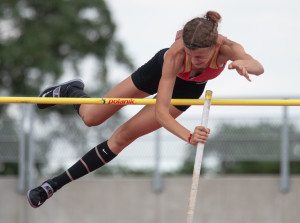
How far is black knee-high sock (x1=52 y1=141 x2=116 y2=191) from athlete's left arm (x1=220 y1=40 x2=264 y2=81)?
1.16 m

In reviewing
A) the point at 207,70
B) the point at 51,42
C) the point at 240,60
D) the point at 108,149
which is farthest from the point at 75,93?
the point at 51,42

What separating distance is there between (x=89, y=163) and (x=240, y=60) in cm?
149

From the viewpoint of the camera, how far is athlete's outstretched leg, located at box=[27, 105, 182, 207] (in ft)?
14.7

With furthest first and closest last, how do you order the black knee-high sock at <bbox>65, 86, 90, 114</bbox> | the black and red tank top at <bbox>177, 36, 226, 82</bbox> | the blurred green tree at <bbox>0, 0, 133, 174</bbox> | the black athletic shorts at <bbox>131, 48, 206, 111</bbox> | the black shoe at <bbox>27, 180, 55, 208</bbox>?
the blurred green tree at <bbox>0, 0, 133, 174</bbox> < the black knee-high sock at <bbox>65, 86, 90, 114</bbox> < the black shoe at <bbox>27, 180, 55, 208</bbox> < the black athletic shorts at <bbox>131, 48, 206, 111</bbox> < the black and red tank top at <bbox>177, 36, 226, 82</bbox>

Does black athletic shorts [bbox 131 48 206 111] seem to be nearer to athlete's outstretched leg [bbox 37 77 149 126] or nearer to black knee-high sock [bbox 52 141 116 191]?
athlete's outstretched leg [bbox 37 77 149 126]

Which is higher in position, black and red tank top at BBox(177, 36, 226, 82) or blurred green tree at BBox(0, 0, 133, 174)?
blurred green tree at BBox(0, 0, 133, 174)

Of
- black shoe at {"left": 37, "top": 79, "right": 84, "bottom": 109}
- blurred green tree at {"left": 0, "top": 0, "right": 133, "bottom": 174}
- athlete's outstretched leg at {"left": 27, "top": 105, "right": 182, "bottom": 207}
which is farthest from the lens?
blurred green tree at {"left": 0, "top": 0, "right": 133, "bottom": 174}

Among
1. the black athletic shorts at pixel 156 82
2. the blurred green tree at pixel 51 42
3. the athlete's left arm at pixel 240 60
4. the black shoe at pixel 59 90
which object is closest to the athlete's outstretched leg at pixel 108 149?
the black athletic shorts at pixel 156 82

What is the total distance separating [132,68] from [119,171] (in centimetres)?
798

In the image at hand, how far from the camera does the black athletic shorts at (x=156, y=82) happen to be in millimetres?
4379

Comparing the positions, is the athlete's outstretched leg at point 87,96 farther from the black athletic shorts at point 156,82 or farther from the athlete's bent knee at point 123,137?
the athlete's bent knee at point 123,137

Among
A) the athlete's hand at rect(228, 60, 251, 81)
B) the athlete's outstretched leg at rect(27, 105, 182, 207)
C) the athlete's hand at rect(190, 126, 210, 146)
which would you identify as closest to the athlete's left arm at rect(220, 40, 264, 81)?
the athlete's hand at rect(228, 60, 251, 81)

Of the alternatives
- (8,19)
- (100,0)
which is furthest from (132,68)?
(8,19)

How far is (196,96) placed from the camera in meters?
4.54
